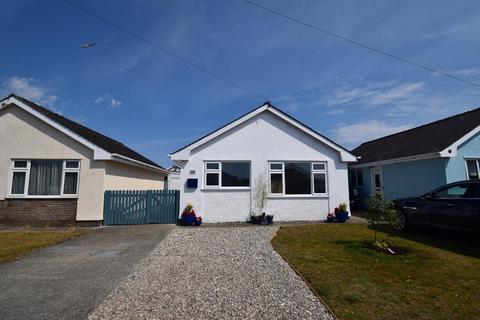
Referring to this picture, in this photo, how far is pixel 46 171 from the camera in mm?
11367

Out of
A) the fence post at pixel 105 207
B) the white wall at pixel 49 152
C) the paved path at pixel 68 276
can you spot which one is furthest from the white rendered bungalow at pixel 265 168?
the paved path at pixel 68 276

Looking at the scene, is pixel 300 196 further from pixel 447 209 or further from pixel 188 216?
pixel 447 209

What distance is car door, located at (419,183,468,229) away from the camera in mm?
7645

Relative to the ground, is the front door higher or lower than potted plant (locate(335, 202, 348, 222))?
higher

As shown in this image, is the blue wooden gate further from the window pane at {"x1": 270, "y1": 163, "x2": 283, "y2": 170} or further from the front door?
the front door

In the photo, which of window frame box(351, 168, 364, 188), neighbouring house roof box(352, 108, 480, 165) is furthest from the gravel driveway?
window frame box(351, 168, 364, 188)

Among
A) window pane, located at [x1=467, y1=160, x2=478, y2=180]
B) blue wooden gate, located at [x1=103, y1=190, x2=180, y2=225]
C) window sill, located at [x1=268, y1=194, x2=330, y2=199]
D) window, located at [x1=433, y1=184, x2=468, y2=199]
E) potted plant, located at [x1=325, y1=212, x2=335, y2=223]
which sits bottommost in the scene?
potted plant, located at [x1=325, y1=212, x2=335, y2=223]

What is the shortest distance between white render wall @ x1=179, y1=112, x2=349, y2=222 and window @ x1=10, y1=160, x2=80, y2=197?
4.87 meters

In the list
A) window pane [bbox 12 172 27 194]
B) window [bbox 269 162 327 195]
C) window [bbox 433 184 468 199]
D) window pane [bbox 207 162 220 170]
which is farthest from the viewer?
window [bbox 269 162 327 195]

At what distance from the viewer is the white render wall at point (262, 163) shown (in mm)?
11734

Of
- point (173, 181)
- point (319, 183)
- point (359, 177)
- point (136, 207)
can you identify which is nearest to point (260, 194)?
point (319, 183)

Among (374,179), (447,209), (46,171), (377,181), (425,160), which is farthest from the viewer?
(374,179)

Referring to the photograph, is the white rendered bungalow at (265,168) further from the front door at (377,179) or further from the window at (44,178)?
the window at (44,178)

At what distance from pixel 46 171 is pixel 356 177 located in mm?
18117
